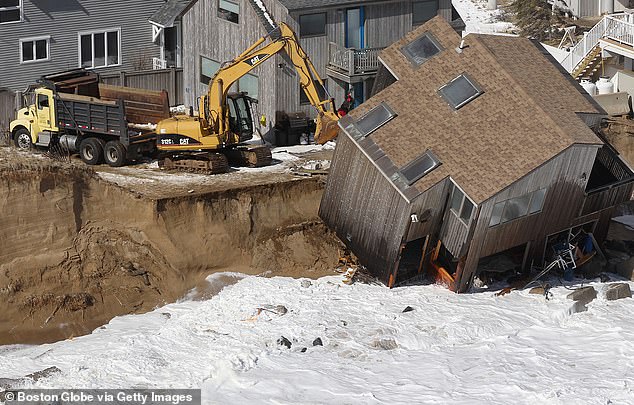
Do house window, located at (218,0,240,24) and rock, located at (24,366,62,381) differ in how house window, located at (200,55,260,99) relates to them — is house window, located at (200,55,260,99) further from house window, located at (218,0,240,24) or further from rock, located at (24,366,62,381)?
rock, located at (24,366,62,381)

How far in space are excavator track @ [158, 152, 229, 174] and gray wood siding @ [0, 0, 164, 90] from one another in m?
11.2

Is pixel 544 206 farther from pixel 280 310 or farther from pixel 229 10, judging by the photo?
pixel 229 10

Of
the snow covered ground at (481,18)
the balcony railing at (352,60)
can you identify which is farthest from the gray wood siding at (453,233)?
the snow covered ground at (481,18)

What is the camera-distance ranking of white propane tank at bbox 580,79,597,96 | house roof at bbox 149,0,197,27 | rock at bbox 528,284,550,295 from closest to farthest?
rock at bbox 528,284,550,295 → white propane tank at bbox 580,79,597,96 → house roof at bbox 149,0,197,27

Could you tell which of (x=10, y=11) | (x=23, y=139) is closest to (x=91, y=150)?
(x=23, y=139)

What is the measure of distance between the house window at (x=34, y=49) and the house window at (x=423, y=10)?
15.1 metres

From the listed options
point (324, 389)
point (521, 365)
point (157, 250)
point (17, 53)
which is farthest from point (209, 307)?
point (17, 53)

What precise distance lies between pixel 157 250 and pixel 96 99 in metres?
6.71

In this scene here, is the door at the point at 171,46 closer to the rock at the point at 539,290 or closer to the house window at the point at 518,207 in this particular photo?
the house window at the point at 518,207

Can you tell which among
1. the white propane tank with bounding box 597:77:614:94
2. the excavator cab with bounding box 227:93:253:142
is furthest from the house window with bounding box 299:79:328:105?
the white propane tank with bounding box 597:77:614:94

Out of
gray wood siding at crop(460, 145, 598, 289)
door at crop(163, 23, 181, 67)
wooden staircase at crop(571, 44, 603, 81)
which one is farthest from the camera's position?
door at crop(163, 23, 181, 67)

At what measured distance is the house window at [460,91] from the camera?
37.5m

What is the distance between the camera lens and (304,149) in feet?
148

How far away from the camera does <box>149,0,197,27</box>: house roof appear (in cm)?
5169
